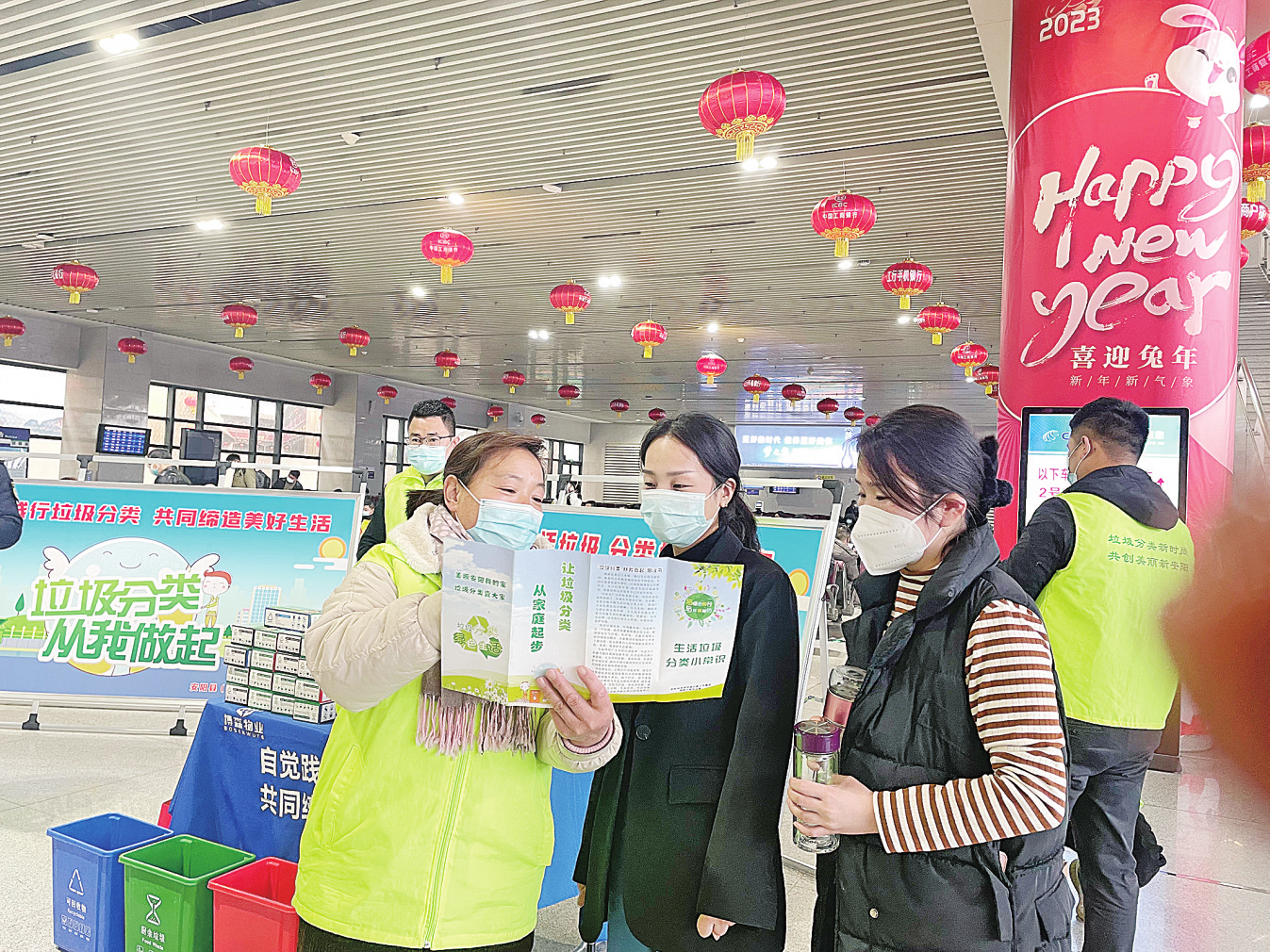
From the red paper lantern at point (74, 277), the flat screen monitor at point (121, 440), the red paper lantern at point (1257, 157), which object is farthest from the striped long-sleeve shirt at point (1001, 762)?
the flat screen monitor at point (121, 440)

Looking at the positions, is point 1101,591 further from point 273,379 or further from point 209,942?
point 273,379

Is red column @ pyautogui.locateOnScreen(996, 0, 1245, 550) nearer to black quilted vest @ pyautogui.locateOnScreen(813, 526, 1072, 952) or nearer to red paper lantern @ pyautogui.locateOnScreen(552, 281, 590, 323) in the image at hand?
black quilted vest @ pyautogui.locateOnScreen(813, 526, 1072, 952)

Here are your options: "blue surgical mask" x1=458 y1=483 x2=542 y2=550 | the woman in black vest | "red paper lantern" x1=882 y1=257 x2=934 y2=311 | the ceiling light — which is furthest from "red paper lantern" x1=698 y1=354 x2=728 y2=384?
the woman in black vest

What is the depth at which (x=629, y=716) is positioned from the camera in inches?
68.7

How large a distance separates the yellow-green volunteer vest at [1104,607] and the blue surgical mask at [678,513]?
40.8 inches

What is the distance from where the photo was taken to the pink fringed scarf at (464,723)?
1.53 m

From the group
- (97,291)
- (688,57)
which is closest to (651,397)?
(97,291)

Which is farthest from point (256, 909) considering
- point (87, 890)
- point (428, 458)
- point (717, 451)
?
point (428, 458)

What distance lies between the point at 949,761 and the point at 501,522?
85 centimetres

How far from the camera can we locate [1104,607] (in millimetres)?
2295

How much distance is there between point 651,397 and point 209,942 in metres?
20.9

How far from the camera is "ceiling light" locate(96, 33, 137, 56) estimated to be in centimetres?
586

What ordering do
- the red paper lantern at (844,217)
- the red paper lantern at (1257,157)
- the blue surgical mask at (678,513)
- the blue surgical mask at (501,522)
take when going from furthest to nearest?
the red paper lantern at (844,217), the red paper lantern at (1257,157), the blue surgical mask at (678,513), the blue surgical mask at (501,522)

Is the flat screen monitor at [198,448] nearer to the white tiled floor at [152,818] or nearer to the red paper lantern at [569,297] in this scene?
the red paper lantern at [569,297]
